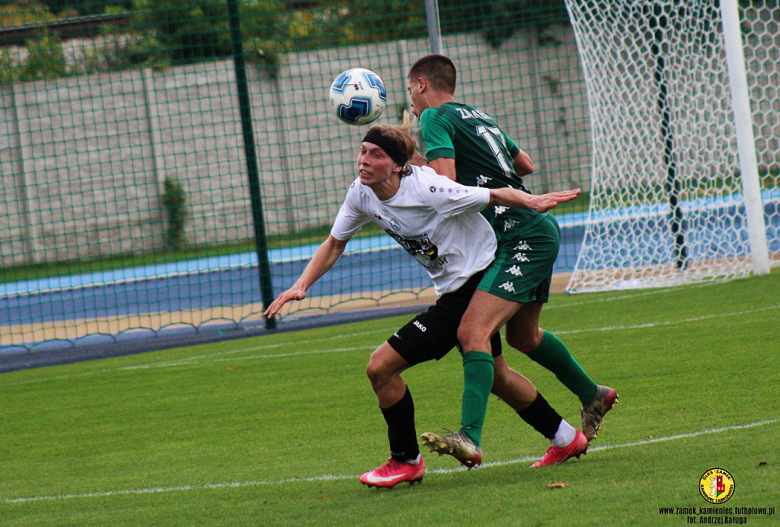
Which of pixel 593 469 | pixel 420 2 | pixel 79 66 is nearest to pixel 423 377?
pixel 593 469

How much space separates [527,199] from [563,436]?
1114mm

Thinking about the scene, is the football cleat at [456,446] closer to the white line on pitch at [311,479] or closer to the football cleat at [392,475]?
the football cleat at [392,475]

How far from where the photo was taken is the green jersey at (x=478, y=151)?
4.06 m

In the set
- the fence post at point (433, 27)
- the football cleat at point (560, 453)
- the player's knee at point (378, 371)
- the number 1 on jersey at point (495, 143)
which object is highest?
the fence post at point (433, 27)

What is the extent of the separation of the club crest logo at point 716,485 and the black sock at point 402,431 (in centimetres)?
124

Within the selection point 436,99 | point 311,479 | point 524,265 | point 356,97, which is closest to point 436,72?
point 436,99

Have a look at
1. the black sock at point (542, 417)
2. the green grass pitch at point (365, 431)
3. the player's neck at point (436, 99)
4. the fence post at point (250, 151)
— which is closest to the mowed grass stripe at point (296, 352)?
the green grass pitch at point (365, 431)

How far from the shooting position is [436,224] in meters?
3.88

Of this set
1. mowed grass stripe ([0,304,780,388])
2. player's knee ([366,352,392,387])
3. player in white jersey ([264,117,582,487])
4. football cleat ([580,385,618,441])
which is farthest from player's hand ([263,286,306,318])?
mowed grass stripe ([0,304,780,388])

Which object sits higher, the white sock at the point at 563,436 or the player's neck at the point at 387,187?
the player's neck at the point at 387,187

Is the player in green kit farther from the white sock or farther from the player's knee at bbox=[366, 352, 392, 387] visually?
the player's knee at bbox=[366, 352, 392, 387]

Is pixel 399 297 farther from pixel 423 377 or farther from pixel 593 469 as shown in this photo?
pixel 593 469

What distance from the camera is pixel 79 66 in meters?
19.1

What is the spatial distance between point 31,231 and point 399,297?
1041 centimetres
